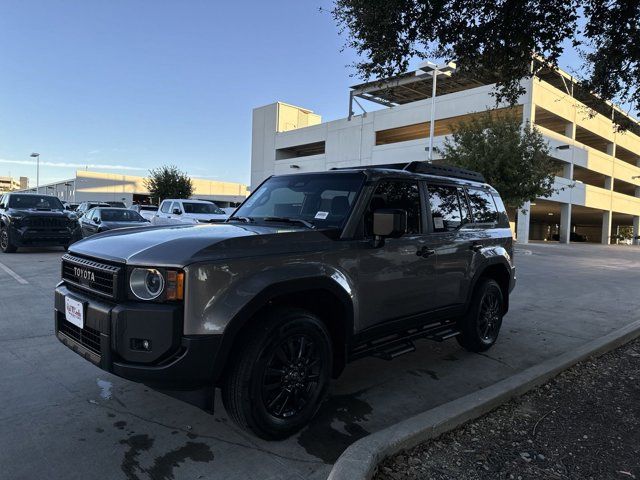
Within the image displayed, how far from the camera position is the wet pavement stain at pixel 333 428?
3131 mm

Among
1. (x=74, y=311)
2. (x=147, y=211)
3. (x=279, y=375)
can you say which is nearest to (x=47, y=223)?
(x=74, y=311)

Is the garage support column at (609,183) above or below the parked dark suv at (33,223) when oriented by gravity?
above

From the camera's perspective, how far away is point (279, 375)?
3178mm

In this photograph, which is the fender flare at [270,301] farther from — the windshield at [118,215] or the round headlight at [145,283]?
the windshield at [118,215]

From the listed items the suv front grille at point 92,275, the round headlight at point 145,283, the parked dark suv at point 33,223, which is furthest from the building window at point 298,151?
the round headlight at point 145,283

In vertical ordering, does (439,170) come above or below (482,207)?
above

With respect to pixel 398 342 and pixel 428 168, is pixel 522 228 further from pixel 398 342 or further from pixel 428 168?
pixel 398 342

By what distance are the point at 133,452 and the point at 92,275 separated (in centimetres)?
120

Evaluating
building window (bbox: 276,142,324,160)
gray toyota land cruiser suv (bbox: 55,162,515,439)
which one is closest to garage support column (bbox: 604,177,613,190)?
building window (bbox: 276,142,324,160)

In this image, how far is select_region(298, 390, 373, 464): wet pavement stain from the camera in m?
3.13

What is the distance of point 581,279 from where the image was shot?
13.1 meters

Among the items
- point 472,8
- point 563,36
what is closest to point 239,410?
point 472,8

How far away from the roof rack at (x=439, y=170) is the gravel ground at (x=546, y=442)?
2.29 meters

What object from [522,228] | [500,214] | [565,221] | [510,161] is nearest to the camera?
[500,214]
